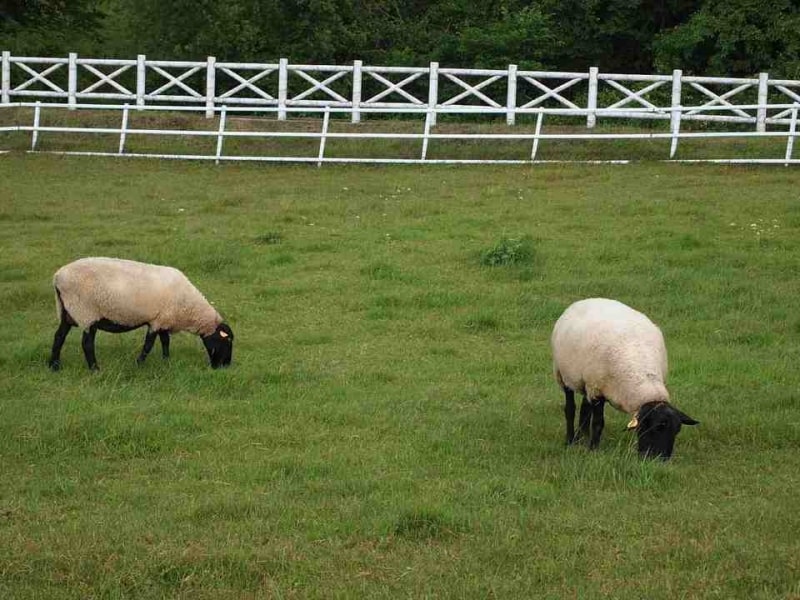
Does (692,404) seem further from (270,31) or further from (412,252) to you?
(270,31)

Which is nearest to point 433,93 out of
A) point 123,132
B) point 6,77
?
point 123,132

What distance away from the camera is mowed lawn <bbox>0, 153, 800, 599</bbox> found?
6.25m

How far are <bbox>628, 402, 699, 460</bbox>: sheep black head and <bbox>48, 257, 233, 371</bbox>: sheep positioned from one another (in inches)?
162

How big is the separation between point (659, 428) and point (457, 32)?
2857 cm

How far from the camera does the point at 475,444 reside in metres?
8.43

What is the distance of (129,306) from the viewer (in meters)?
10.4

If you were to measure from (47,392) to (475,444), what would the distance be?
3.63 meters

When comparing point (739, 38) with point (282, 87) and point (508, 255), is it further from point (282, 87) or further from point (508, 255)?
point (508, 255)

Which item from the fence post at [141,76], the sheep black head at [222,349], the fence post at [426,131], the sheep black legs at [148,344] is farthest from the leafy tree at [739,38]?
the sheep black legs at [148,344]

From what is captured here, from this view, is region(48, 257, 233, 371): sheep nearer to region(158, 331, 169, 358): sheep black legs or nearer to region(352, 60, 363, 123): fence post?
region(158, 331, 169, 358): sheep black legs

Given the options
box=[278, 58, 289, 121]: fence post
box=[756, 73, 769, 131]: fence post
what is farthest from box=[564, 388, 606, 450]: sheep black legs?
box=[278, 58, 289, 121]: fence post

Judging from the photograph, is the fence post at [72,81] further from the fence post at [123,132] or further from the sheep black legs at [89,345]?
the sheep black legs at [89,345]

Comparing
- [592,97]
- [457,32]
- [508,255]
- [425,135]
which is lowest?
[508,255]

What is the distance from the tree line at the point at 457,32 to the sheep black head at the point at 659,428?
923 inches
